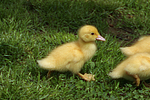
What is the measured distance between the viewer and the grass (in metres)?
Result: 3.11

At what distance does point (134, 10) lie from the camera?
16.9 feet

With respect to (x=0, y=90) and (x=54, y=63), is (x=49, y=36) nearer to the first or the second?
(x=54, y=63)

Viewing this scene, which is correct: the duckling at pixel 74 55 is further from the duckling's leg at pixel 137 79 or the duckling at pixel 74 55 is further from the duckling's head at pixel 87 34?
the duckling's leg at pixel 137 79

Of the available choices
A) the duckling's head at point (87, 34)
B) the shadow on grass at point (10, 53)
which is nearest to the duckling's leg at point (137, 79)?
the duckling's head at point (87, 34)

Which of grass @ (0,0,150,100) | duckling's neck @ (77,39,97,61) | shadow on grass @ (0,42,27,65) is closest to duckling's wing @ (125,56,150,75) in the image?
grass @ (0,0,150,100)

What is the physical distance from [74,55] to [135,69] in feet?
2.75

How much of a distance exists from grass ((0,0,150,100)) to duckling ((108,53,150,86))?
0.19 meters

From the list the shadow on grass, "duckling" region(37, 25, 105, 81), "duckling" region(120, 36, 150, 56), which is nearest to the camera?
"duckling" region(37, 25, 105, 81)

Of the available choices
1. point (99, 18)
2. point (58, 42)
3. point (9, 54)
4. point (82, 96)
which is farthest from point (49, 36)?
point (82, 96)

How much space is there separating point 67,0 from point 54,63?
2.28 meters

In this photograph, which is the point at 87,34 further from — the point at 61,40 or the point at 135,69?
the point at 61,40

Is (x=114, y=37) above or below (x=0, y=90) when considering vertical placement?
above

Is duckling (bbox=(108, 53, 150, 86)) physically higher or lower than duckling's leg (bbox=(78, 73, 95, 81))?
higher

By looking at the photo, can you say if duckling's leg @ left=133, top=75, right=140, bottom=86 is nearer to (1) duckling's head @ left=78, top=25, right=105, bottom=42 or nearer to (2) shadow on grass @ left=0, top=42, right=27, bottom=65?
(1) duckling's head @ left=78, top=25, right=105, bottom=42
